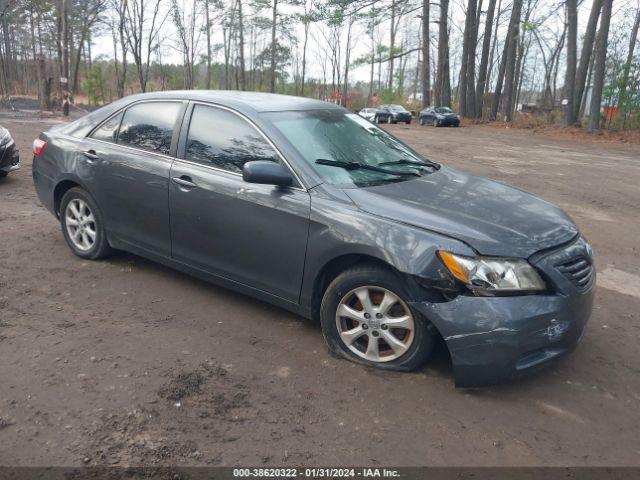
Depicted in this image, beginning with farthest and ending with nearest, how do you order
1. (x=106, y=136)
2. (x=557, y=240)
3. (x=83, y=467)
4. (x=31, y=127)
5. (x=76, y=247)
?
1. (x=31, y=127)
2. (x=76, y=247)
3. (x=106, y=136)
4. (x=557, y=240)
5. (x=83, y=467)

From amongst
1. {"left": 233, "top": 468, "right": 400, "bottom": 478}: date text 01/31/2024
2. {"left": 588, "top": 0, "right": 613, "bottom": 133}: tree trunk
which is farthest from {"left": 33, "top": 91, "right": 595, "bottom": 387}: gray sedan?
{"left": 588, "top": 0, "right": 613, "bottom": 133}: tree trunk

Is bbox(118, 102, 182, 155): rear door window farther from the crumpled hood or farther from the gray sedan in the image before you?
the crumpled hood

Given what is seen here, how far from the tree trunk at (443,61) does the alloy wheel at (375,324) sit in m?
34.7

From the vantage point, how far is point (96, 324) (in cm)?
394

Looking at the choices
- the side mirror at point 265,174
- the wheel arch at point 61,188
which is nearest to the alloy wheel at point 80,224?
the wheel arch at point 61,188

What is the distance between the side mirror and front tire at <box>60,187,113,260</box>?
1.96m

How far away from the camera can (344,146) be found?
4082mm

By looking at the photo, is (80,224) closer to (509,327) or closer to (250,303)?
(250,303)

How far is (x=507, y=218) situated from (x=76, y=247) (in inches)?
153

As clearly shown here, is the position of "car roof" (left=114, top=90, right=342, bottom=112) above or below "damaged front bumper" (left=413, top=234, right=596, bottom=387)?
above

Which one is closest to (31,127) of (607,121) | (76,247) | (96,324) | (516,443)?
(76,247)

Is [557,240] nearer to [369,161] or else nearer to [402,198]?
[402,198]

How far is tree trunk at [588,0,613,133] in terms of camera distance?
23442 mm

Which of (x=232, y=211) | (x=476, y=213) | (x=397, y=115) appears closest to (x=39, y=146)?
(x=232, y=211)
